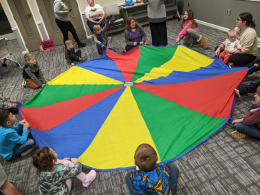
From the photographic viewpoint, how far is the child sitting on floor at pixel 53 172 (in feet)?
5.22

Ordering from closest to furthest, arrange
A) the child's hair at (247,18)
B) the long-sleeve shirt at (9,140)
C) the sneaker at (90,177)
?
the sneaker at (90,177), the long-sleeve shirt at (9,140), the child's hair at (247,18)

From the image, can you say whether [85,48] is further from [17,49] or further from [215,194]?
[215,194]

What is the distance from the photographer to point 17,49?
620 cm

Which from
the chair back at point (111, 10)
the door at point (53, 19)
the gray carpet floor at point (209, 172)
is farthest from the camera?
the chair back at point (111, 10)

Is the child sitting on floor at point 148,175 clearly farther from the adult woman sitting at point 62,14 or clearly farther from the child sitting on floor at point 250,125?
the adult woman sitting at point 62,14

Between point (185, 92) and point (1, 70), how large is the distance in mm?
4403

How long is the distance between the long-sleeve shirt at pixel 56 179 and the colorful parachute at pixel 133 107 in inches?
12.4

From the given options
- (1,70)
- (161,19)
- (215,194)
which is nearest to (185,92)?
(215,194)

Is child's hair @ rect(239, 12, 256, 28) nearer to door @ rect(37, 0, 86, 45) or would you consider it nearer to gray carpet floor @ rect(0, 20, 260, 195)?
gray carpet floor @ rect(0, 20, 260, 195)

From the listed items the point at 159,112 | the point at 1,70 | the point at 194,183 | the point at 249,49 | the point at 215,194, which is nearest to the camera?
the point at 215,194

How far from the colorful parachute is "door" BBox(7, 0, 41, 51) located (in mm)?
2723

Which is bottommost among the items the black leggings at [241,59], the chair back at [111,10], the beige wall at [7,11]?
the black leggings at [241,59]

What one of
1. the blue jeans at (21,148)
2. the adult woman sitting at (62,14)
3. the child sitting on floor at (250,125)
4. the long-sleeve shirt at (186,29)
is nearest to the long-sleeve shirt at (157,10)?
the long-sleeve shirt at (186,29)

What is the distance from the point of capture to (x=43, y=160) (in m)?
1.58
